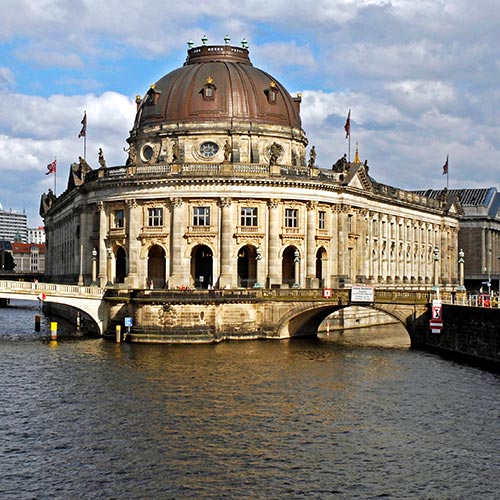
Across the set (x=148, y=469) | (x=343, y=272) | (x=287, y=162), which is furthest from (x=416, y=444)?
(x=287, y=162)

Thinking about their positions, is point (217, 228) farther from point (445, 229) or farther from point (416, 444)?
point (445, 229)

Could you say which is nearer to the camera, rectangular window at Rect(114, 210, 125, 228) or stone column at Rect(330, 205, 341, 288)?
rectangular window at Rect(114, 210, 125, 228)

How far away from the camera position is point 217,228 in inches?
3430

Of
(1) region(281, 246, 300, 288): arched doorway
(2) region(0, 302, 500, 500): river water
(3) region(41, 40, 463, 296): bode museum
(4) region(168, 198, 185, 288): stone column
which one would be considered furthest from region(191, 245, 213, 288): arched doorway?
(2) region(0, 302, 500, 500): river water

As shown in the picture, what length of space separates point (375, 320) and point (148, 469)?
2976 inches

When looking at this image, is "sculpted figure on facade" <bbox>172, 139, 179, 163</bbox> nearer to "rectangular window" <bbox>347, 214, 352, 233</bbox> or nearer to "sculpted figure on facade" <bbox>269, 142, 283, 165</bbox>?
"sculpted figure on facade" <bbox>269, 142, 283, 165</bbox>

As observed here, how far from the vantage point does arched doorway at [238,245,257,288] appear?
90.3 meters

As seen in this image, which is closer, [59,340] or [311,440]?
[311,440]

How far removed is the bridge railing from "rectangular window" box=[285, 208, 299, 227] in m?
22.3

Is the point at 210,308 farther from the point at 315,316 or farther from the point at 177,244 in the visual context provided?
the point at 177,244

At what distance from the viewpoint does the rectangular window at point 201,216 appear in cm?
8738

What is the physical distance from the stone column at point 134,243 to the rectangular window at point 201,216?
6.21m

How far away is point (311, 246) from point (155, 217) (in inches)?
680

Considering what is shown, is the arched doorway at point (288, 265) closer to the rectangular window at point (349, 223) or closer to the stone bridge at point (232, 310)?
the rectangular window at point (349, 223)
